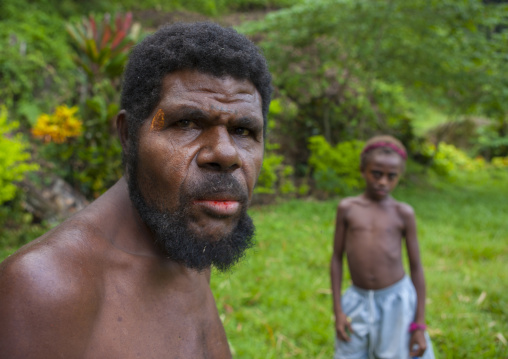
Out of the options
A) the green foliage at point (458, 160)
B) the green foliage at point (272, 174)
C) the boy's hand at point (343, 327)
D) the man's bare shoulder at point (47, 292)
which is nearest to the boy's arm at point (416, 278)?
the boy's hand at point (343, 327)

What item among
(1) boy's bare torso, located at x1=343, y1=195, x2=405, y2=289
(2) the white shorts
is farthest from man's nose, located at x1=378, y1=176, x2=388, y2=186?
(2) the white shorts

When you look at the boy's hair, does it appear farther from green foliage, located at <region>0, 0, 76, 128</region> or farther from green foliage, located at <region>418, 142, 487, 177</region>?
green foliage, located at <region>418, 142, 487, 177</region>

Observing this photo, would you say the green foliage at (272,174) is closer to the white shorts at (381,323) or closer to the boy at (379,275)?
the boy at (379,275)

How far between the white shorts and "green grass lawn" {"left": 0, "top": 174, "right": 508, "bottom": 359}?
0.69 m

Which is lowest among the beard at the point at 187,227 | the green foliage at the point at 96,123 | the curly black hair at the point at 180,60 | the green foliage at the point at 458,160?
the green foliage at the point at 458,160

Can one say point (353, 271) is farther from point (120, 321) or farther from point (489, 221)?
point (489, 221)

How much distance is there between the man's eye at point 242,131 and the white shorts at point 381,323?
77.4 inches

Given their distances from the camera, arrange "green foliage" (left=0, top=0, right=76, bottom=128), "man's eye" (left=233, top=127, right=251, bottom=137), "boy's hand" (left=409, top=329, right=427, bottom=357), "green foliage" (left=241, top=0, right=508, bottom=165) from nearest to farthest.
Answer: "man's eye" (left=233, top=127, right=251, bottom=137)
"boy's hand" (left=409, top=329, right=427, bottom=357)
"green foliage" (left=0, top=0, right=76, bottom=128)
"green foliage" (left=241, top=0, right=508, bottom=165)

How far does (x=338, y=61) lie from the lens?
29.9 feet

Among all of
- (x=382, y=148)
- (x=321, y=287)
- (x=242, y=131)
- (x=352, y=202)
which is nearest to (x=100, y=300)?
(x=242, y=131)

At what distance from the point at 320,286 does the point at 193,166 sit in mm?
3659

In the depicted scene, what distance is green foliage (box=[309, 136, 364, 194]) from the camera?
7.94 metres

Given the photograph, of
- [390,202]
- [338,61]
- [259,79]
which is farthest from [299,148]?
[259,79]

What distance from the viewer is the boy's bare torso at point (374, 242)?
287 cm
